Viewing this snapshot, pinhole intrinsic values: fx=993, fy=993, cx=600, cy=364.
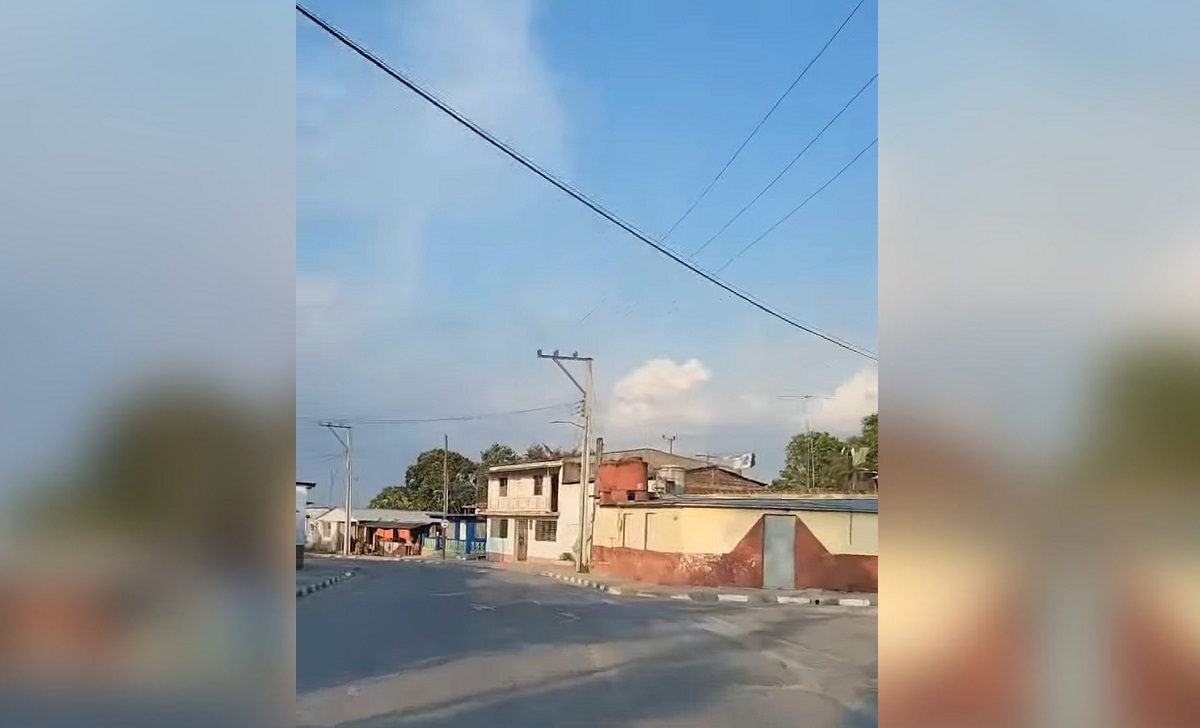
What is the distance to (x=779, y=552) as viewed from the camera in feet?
71.4

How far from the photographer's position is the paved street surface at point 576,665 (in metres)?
6.16

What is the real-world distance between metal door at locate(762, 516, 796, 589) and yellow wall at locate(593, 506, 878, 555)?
30 cm

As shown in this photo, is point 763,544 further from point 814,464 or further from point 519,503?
point 519,503

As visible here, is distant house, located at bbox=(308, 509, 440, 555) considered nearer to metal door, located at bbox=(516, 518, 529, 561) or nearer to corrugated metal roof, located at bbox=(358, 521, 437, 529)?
corrugated metal roof, located at bbox=(358, 521, 437, 529)

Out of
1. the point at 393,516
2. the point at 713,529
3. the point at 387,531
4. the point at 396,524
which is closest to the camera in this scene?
the point at 713,529

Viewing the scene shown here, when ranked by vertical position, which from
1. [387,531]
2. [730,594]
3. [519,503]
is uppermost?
[730,594]

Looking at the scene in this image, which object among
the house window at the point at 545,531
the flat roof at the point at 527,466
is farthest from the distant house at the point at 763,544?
the flat roof at the point at 527,466

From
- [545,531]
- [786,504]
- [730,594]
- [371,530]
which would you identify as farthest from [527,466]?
[730,594]

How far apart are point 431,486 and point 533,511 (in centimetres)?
2795

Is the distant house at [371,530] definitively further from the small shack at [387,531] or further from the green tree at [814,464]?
the green tree at [814,464]

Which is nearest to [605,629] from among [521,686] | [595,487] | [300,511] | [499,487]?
[521,686]
